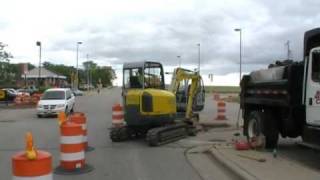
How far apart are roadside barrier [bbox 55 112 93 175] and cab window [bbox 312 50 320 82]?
5199mm

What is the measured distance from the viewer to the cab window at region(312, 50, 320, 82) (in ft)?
39.8

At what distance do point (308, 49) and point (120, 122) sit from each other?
8.35m

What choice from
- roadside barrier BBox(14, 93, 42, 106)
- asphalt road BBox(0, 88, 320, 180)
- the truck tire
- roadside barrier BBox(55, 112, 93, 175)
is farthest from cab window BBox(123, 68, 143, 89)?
roadside barrier BBox(14, 93, 42, 106)

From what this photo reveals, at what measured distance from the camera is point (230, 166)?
11.5 meters

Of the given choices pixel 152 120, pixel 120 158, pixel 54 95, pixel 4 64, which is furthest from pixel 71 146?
pixel 4 64

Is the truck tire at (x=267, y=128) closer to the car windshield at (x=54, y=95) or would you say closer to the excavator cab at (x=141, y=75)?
the excavator cab at (x=141, y=75)

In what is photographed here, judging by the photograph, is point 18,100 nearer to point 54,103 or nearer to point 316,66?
point 54,103

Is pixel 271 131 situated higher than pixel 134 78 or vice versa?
pixel 134 78

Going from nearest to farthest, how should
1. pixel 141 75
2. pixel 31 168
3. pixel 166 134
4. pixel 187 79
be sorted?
pixel 31 168 → pixel 166 134 → pixel 141 75 → pixel 187 79

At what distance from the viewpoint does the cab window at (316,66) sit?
1214 centimetres

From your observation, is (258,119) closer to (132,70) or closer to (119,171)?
(119,171)

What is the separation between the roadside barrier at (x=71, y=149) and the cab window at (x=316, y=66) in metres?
5.20

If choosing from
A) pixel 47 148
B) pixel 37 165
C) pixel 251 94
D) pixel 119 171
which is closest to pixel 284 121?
pixel 251 94

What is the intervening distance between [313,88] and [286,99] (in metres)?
1.02
